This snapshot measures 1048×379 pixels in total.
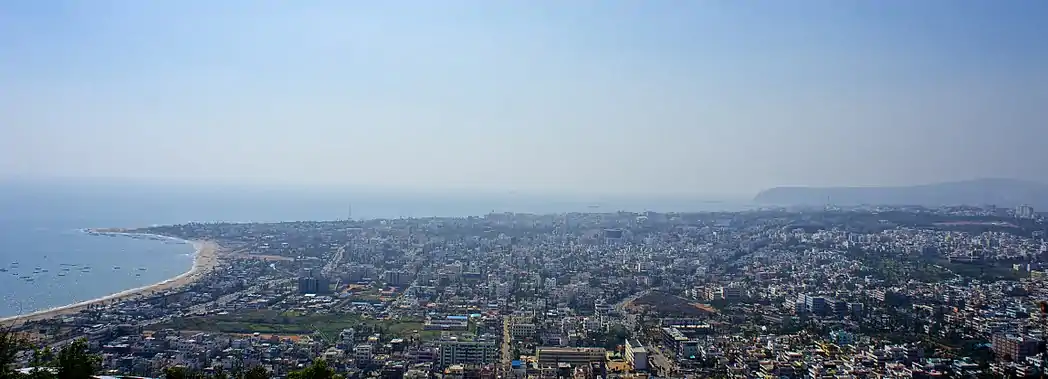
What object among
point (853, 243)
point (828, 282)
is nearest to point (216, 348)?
point (828, 282)

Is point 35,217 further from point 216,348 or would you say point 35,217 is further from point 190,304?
point 216,348

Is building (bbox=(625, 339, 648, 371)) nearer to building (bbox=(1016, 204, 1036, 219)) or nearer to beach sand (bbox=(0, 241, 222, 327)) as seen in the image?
beach sand (bbox=(0, 241, 222, 327))

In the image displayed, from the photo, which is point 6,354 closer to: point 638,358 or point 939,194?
point 638,358

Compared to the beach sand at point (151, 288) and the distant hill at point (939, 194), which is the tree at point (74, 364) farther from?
the distant hill at point (939, 194)

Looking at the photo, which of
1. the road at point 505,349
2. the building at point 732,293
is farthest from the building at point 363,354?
the building at point 732,293

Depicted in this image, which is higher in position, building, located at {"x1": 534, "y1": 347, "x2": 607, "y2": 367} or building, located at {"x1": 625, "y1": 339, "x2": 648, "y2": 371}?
building, located at {"x1": 625, "y1": 339, "x2": 648, "y2": 371}

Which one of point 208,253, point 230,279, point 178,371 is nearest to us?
point 178,371

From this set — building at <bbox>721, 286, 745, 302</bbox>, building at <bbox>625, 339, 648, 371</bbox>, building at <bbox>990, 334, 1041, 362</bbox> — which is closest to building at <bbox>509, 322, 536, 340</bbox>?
building at <bbox>625, 339, 648, 371</bbox>
